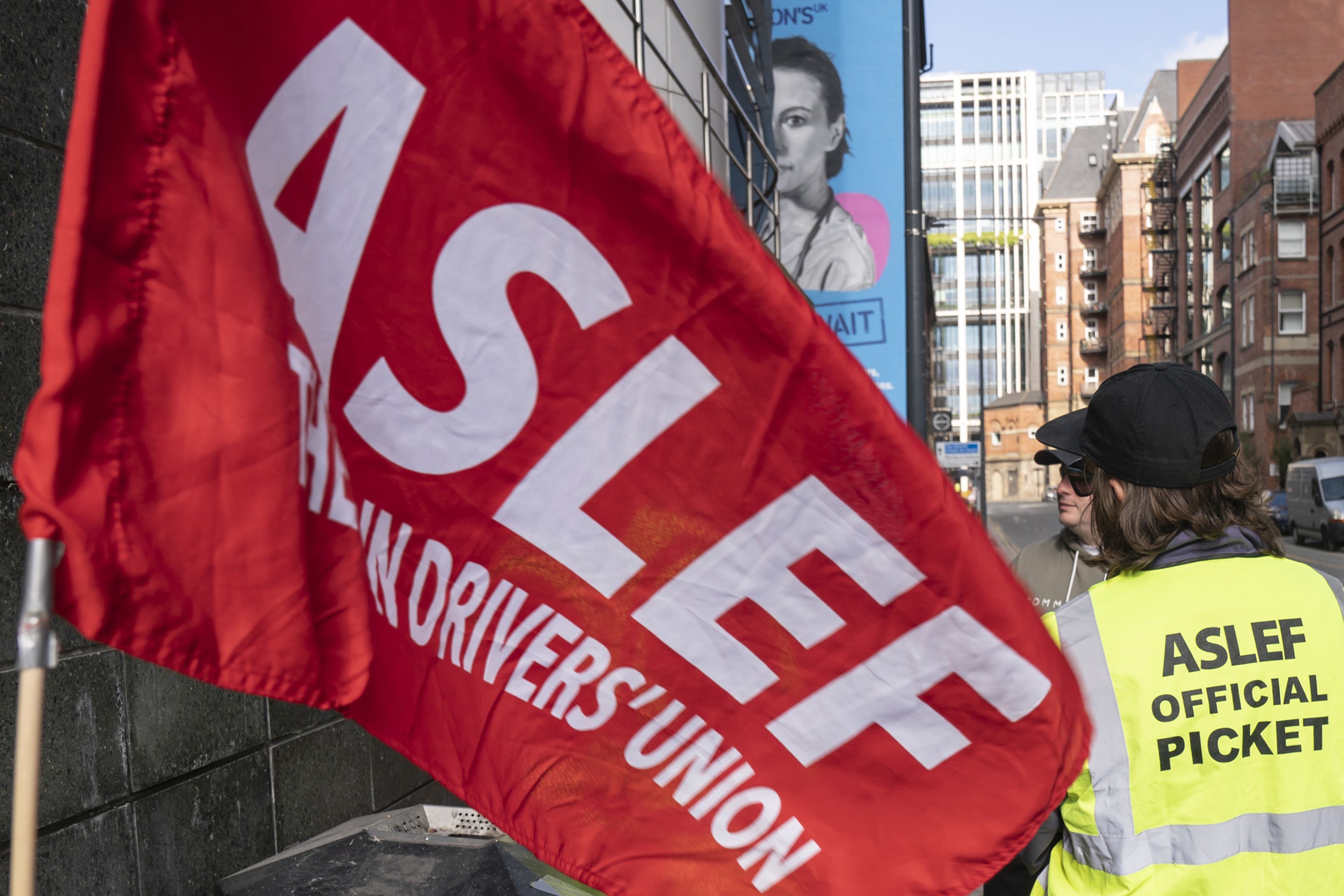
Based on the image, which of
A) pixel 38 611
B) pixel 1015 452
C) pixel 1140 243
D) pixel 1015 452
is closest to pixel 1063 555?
pixel 38 611

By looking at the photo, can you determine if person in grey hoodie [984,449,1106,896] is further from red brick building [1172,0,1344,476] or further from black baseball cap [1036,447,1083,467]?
red brick building [1172,0,1344,476]

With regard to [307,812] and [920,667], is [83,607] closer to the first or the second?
[920,667]

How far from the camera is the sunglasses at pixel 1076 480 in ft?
11.7

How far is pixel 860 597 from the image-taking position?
1742 millimetres

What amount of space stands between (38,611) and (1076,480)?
3063mm

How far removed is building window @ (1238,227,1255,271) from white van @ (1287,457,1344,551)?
23087mm

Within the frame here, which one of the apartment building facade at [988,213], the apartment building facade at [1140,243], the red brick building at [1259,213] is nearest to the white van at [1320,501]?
the red brick building at [1259,213]

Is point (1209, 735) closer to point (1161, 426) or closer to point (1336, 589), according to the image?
point (1336, 589)

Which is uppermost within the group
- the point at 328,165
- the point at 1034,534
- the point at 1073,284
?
the point at 1073,284

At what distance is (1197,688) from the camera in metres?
1.88

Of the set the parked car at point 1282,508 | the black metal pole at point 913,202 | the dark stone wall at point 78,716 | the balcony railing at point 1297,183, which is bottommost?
the parked car at point 1282,508

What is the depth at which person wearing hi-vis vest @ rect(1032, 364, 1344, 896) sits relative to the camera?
1850mm

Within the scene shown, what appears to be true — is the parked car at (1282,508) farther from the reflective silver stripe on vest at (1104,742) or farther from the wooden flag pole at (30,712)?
the wooden flag pole at (30,712)

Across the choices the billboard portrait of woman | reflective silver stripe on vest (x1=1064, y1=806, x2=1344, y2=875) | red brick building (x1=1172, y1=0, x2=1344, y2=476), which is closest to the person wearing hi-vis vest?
reflective silver stripe on vest (x1=1064, y1=806, x2=1344, y2=875)
